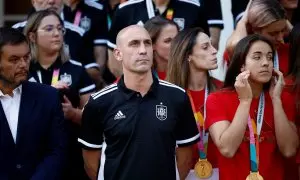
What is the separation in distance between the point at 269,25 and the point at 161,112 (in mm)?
1524

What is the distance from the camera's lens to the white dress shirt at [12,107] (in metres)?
5.32

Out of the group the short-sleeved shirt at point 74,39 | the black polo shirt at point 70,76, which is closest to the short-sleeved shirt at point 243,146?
the black polo shirt at point 70,76

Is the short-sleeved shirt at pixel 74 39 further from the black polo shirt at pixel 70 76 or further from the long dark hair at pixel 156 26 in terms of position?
the long dark hair at pixel 156 26

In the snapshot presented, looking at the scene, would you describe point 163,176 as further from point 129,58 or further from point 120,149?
point 129,58

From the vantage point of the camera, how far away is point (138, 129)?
5250 millimetres

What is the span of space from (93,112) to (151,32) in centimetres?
147

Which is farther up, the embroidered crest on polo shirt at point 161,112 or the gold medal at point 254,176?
the embroidered crest on polo shirt at point 161,112

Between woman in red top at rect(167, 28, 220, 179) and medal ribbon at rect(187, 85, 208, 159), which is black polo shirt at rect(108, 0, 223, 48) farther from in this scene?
medal ribbon at rect(187, 85, 208, 159)

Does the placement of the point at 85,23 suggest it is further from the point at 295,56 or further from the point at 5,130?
the point at 5,130

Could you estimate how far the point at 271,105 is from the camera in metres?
5.71

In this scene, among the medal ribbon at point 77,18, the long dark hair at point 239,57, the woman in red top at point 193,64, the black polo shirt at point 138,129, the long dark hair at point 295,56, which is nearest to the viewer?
the black polo shirt at point 138,129

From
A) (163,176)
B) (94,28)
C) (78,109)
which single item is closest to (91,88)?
(78,109)

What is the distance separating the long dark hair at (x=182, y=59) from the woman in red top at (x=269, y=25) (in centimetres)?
43

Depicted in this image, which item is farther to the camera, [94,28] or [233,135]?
[94,28]
